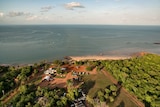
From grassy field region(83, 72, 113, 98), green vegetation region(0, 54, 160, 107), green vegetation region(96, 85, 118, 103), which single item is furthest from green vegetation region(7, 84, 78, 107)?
grassy field region(83, 72, 113, 98)

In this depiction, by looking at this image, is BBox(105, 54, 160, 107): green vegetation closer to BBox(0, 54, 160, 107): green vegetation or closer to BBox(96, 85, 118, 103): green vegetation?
BBox(0, 54, 160, 107): green vegetation

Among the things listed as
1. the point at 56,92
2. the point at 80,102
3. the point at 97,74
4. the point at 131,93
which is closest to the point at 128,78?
the point at 131,93

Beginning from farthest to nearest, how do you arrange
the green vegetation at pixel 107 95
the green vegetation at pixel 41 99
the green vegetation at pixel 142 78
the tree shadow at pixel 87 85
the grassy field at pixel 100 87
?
the tree shadow at pixel 87 85
the grassy field at pixel 100 87
the green vegetation at pixel 107 95
the green vegetation at pixel 142 78
the green vegetation at pixel 41 99

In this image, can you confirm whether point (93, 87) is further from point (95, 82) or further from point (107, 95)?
point (107, 95)

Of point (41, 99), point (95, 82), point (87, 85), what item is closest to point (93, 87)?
point (87, 85)

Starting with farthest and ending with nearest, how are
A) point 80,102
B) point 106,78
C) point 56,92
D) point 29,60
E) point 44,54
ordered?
point 44,54 < point 29,60 < point 106,78 < point 56,92 < point 80,102

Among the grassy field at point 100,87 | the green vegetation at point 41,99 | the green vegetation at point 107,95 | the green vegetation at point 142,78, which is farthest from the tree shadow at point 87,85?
the green vegetation at point 142,78

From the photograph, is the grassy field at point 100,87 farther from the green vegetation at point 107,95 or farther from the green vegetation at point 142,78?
the green vegetation at point 142,78

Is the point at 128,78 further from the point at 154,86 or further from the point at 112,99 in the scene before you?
the point at 112,99
